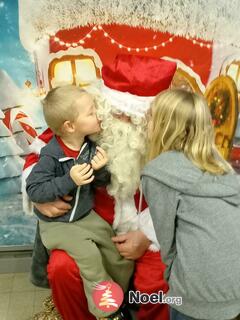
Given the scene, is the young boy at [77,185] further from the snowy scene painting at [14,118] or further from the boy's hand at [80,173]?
the snowy scene painting at [14,118]

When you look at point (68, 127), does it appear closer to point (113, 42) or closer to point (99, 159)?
point (99, 159)

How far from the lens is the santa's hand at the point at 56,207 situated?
1666 mm

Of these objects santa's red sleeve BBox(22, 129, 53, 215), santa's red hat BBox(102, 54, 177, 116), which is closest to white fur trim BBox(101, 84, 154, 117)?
santa's red hat BBox(102, 54, 177, 116)

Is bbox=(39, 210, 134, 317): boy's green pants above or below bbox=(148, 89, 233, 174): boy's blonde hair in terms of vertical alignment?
below

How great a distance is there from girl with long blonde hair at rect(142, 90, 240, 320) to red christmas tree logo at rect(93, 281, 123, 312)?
1.11ft

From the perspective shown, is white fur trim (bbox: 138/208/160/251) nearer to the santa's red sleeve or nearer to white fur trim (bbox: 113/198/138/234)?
white fur trim (bbox: 113/198/138/234)

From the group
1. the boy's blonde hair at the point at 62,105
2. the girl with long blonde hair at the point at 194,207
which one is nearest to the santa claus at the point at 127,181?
the boy's blonde hair at the point at 62,105

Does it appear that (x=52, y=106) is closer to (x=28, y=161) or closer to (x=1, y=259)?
(x=28, y=161)

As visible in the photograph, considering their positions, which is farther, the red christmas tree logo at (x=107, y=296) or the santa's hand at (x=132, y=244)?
the santa's hand at (x=132, y=244)

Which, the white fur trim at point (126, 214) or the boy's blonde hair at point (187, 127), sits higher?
the boy's blonde hair at point (187, 127)

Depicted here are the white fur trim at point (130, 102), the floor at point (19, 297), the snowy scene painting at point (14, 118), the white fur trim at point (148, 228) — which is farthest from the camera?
the floor at point (19, 297)

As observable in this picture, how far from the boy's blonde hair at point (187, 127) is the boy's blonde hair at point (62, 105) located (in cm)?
35

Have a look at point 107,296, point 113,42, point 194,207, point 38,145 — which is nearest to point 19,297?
point 107,296

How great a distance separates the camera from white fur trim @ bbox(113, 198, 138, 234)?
1784mm
